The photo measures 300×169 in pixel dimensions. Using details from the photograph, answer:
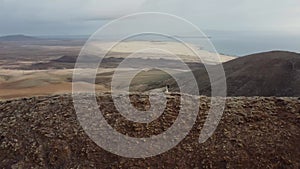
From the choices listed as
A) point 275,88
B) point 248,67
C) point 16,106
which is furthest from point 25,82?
point 16,106

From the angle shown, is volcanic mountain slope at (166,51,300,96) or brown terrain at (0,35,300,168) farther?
volcanic mountain slope at (166,51,300,96)

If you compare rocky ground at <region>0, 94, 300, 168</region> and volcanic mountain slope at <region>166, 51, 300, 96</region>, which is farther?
volcanic mountain slope at <region>166, 51, 300, 96</region>

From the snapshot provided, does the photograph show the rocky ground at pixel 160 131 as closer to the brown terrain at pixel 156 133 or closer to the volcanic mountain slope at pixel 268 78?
the brown terrain at pixel 156 133

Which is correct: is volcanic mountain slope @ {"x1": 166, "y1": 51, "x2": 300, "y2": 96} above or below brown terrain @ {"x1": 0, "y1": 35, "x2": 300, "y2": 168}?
below

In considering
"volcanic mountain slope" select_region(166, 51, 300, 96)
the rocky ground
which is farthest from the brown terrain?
"volcanic mountain slope" select_region(166, 51, 300, 96)

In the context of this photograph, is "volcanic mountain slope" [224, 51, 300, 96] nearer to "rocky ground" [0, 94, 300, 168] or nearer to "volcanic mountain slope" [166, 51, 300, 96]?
"volcanic mountain slope" [166, 51, 300, 96]

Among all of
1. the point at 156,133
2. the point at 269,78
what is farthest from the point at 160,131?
the point at 269,78

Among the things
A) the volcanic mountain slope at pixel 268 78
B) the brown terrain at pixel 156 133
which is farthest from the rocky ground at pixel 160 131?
the volcanic mountain slope at pixel 268 78

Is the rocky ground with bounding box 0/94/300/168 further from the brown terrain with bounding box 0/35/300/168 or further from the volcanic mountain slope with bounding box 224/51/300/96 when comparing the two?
the volcanic mountain slope with bounding box 224/51/300/96

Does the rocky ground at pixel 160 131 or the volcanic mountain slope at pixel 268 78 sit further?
the volcanic mountain slope at pixel 268 78
